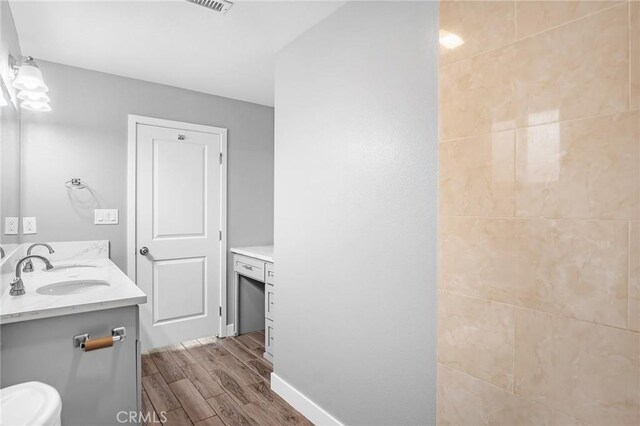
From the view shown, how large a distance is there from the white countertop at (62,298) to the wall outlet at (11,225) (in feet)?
0.87

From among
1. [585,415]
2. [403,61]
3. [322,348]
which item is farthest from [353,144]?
[585,415]

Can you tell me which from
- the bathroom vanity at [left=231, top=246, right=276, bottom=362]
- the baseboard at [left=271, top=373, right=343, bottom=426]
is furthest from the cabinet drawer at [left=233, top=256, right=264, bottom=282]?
the baseboard at [left=271, top=373, right=343, bottom=426]

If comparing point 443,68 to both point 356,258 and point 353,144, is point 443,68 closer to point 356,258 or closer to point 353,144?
point 353,144

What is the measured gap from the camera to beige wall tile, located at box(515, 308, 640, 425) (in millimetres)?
994

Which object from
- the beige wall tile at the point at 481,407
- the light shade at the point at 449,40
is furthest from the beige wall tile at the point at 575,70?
the beige wall tile at the point at 481,407

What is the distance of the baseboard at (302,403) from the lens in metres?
2.03

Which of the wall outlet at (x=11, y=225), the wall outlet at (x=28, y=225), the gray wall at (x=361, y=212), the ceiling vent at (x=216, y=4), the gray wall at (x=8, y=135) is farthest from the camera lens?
the wall outlet at (x=28, y=225)

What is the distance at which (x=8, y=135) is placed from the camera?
6.56ft

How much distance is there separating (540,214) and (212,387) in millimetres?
2374

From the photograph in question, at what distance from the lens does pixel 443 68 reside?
1.43 metres

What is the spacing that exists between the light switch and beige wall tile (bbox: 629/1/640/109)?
3.23 metres

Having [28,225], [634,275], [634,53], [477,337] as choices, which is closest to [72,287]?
[28,225]

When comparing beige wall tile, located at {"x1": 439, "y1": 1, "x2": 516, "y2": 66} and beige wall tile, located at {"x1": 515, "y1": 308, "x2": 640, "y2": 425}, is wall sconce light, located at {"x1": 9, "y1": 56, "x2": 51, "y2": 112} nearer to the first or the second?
beige wall tile, located at {"x1": 439, "y1": 1, "x2": 516, "y2": 66}

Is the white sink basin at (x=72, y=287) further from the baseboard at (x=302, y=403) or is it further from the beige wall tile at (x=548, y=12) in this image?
the beige wall tile at (x=548, y=12)
